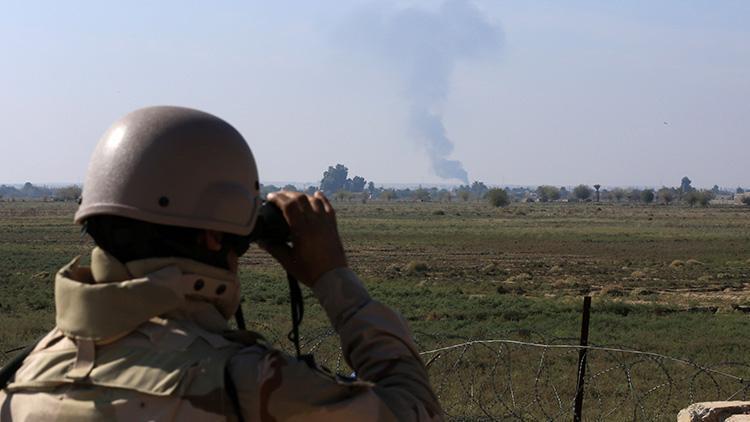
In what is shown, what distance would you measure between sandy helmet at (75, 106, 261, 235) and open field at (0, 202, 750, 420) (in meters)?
5.28

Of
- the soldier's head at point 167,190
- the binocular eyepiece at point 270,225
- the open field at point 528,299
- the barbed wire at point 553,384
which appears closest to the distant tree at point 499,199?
the open field at point 528,299

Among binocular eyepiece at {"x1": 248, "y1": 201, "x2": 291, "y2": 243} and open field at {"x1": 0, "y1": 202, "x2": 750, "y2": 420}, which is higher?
binocular eyepiece at {"x1": 248, "y1": 201, "x2": 291, "y2": 243}

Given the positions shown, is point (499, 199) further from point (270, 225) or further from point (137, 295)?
point (137, 295)

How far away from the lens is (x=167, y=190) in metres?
1.68

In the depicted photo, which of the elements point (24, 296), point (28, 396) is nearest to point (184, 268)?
point (28, 396)

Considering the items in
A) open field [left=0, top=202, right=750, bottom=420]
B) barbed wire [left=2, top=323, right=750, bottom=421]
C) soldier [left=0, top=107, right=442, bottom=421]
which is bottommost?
open field [left=0, top=202, right=750, bottom=420]

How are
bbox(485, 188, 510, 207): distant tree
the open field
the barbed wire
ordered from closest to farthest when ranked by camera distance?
the barbed wire → the open field → bbox(485, 188, 510, 207): distant tree

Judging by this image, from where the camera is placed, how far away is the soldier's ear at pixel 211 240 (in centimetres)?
174

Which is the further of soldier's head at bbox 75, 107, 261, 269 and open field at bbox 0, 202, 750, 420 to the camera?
open field at bbox 0, 202, 750, 420

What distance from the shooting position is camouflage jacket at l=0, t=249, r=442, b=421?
1.58m

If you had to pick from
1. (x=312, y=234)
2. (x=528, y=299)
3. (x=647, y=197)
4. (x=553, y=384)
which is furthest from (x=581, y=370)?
(x=647, y=197)

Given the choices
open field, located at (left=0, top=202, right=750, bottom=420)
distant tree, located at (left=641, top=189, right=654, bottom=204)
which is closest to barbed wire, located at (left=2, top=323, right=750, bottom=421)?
open field, located at (left=0, top=202, right=750, bottom=420)

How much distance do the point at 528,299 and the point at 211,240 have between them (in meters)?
23.6

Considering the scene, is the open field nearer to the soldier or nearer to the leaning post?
the leaning post
